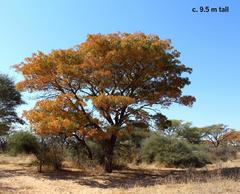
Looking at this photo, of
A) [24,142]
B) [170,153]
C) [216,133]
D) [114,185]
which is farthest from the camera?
[216,133]

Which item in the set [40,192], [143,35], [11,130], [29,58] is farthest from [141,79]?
[11,130]

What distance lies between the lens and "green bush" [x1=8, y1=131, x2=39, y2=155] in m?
25.1

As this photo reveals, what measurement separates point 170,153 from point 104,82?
10579mm

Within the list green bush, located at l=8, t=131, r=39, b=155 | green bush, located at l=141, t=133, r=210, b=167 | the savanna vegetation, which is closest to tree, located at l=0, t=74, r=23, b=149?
green bush, located at l=8, t=131, r=39, b=155

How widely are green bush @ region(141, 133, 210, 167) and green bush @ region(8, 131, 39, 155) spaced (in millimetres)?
8264

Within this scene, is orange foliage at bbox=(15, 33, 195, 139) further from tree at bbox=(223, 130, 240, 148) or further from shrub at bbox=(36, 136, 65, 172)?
tree at bbox=(223, 130, 240, 148)

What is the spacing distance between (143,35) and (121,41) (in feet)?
4.35

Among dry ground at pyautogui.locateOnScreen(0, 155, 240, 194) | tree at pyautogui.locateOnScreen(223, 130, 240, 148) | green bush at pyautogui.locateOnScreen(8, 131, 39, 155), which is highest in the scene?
tree at pyautogui.locateOnScreen(223, 130, 240, 148)

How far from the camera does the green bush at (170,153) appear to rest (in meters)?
23.8

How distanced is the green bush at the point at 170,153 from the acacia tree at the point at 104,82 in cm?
751

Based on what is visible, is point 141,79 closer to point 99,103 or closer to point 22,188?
point 99,103

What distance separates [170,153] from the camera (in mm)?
24062

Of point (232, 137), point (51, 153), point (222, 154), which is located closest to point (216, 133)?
point (232, 137)

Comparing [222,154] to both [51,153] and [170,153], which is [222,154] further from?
[51,153]
